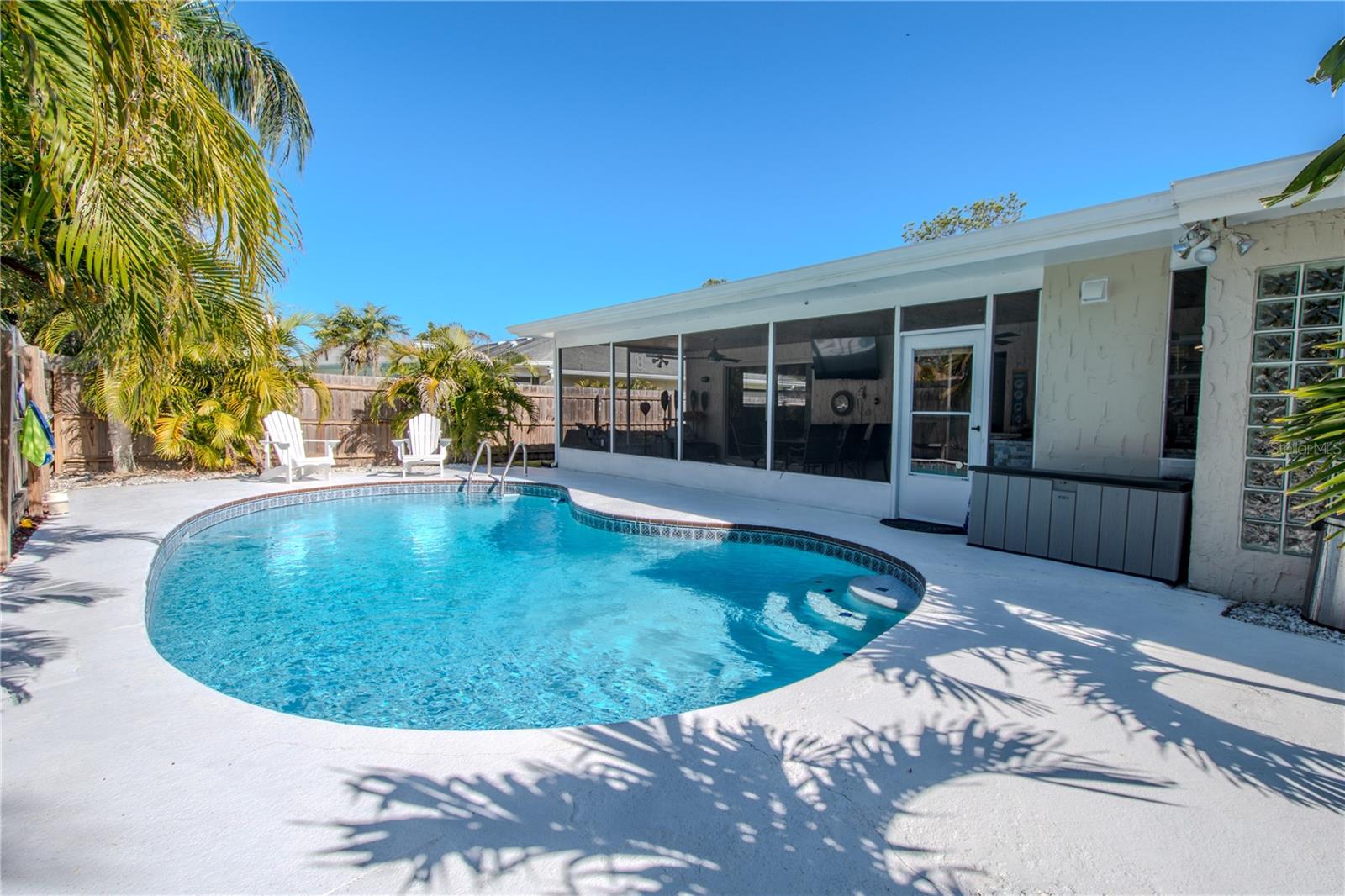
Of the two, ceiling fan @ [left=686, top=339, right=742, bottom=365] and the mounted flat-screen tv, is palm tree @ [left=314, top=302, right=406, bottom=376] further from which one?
the mounted flat-screen tv

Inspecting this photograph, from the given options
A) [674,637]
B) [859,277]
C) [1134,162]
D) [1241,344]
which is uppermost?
[1134,162]

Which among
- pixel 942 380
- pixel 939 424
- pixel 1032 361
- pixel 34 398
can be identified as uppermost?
pixel 1032 361

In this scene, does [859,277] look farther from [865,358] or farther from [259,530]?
[259,530]

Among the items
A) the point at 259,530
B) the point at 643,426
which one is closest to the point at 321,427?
the point at 259,530

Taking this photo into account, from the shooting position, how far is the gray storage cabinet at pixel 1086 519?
4492mm

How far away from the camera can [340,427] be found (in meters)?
12.2

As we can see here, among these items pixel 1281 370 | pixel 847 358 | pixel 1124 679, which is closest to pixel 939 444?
pixel 847 358

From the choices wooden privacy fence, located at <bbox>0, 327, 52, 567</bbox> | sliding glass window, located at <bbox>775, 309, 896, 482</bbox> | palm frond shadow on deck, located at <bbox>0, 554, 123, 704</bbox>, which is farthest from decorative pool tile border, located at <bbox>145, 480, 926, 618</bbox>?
sliding glass window, located at <bbox>775, 309, 896, 482</bbox>

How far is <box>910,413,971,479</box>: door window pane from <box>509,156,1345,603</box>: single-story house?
0.8 inches

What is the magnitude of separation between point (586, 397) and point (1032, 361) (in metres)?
7.61

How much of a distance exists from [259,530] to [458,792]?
22.5 ft

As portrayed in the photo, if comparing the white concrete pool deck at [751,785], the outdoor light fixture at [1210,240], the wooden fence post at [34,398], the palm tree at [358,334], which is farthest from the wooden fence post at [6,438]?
the palm tree at [358,334]

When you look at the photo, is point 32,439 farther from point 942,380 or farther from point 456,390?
point 942,380

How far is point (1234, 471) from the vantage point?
4.15 metres
